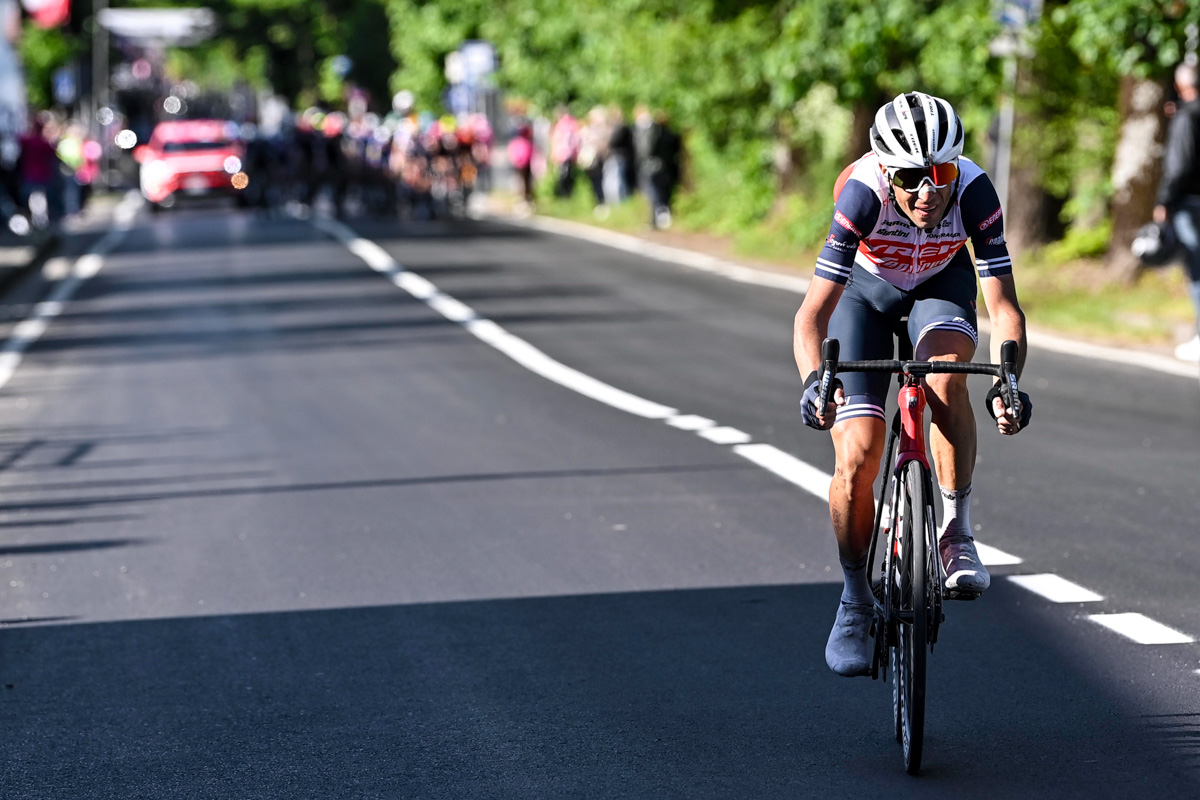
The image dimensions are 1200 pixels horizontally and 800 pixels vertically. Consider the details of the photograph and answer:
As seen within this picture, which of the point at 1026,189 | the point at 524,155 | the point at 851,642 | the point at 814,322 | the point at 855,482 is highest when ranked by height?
the point at 814,322

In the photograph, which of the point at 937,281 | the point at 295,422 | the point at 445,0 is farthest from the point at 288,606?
the point at 445,0

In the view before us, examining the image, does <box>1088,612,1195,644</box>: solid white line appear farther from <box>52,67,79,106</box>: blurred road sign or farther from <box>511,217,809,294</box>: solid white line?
<box>52,67,79,106</box>: blurred road sign

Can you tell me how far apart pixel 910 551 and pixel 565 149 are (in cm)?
3511

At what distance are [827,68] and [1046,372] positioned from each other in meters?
9.70

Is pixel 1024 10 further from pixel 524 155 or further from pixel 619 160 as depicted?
pixel 524 155

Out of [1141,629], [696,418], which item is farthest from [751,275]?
[1141,629]

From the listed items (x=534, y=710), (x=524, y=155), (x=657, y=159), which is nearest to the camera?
(x=534, y=710)

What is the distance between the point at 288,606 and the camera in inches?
304

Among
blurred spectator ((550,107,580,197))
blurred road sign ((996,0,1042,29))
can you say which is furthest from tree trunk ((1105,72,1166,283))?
blurred spectator ((550,107,580,197))

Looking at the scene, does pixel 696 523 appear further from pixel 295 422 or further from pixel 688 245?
pixel 688 245

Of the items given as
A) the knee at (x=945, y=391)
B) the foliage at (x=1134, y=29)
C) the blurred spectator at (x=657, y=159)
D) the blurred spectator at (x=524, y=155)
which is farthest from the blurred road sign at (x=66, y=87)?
the knee at (x=945, y=391)

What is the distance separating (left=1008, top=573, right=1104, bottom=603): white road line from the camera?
7469 millimetres

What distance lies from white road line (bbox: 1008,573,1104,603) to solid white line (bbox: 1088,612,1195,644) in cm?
28

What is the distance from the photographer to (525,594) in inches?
308
